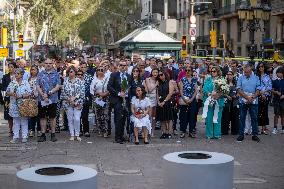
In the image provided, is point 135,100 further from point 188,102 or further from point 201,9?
point 201,9

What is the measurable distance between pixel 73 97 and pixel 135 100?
1.51 m

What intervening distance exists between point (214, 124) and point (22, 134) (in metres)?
4.75

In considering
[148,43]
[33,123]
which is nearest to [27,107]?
[33,123]

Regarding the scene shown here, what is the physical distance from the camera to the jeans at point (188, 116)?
13445mm

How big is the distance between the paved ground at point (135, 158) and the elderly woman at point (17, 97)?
33cm

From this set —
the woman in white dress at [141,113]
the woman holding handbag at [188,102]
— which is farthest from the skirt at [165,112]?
the woman in white dress at [141,113]

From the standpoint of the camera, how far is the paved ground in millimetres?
8623

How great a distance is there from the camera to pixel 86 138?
1317cm

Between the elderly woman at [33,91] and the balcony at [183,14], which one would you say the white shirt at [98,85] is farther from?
the balcony at [183,14]

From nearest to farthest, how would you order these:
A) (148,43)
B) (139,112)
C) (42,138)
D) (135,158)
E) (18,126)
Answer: (135,158)
(139,112)
(18,126)
(42,138)
(148,43)

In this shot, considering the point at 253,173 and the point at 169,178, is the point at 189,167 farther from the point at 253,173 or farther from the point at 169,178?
the point at 253,173

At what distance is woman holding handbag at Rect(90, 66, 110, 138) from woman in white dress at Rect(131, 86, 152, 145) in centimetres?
104

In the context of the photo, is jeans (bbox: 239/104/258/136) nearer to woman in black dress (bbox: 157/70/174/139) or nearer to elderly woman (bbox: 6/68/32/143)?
woman in black dress (bbox: 157/70/174/139)

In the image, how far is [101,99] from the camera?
13062 mm
